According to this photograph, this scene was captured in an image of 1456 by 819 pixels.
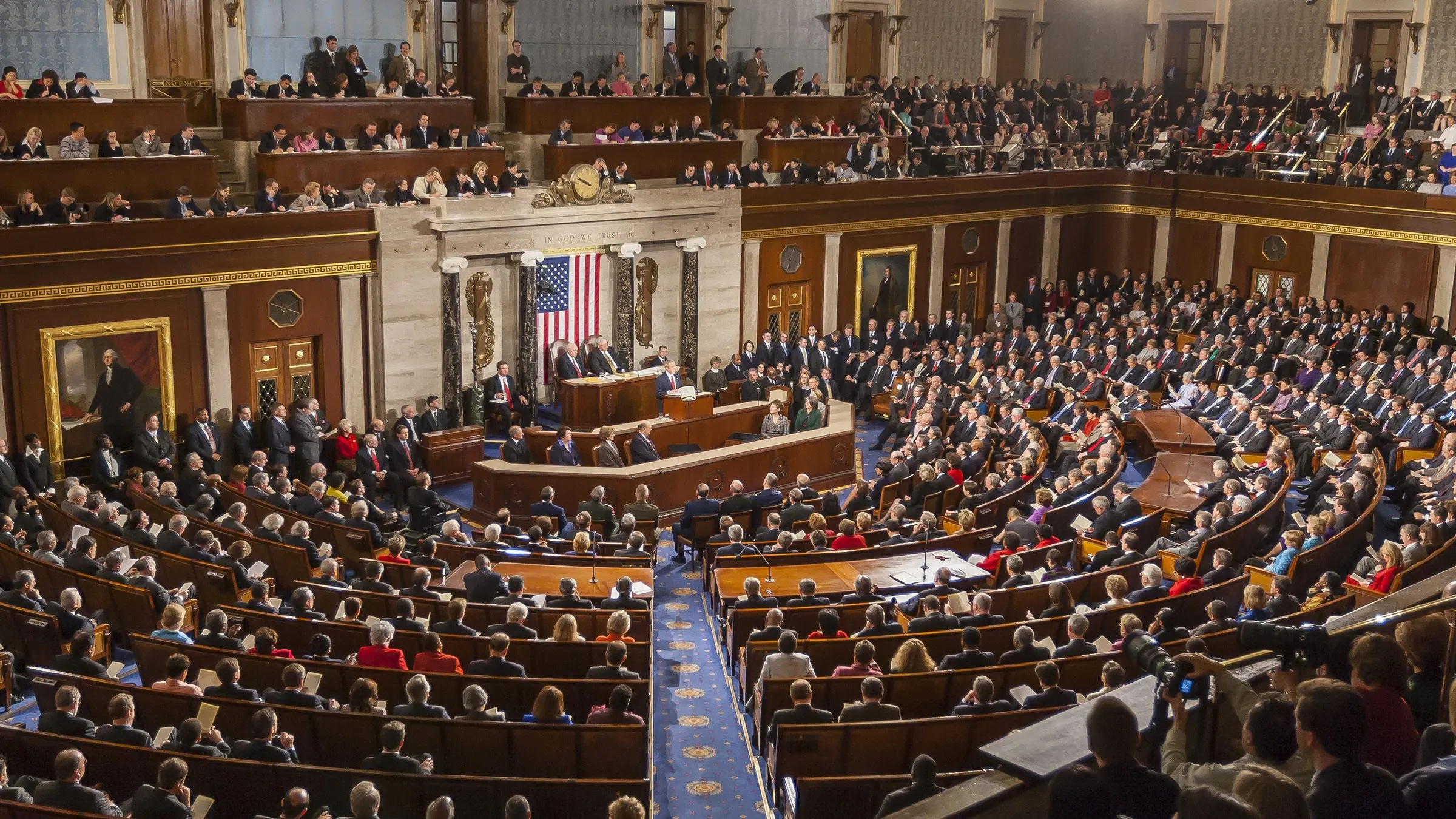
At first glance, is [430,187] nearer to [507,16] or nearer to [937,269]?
[507,16]

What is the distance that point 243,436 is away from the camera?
1780cm

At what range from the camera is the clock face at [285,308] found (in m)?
18.6

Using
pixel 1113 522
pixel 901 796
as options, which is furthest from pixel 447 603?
pixel 1113 522

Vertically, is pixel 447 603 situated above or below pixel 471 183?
below

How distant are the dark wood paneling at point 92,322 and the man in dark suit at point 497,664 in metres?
9.80

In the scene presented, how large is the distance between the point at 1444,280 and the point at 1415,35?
6.27 metres

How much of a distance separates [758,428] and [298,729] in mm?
11828

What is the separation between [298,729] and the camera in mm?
8469

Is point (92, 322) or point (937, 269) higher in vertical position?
point (92, 322)

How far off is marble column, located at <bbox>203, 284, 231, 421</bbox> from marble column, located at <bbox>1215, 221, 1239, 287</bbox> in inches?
729

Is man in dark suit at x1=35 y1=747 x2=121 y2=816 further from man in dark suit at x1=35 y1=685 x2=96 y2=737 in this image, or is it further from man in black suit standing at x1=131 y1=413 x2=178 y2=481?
man in black suit standing at x1=131 y1=413 x2=178 y2=481

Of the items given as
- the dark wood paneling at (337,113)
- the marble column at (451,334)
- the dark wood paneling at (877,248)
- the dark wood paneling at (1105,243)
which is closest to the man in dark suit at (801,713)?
the marble column at (451,334)

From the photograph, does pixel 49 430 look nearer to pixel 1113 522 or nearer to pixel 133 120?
pixel 133 120

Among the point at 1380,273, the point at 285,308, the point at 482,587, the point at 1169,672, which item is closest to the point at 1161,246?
the point at 1380,273
